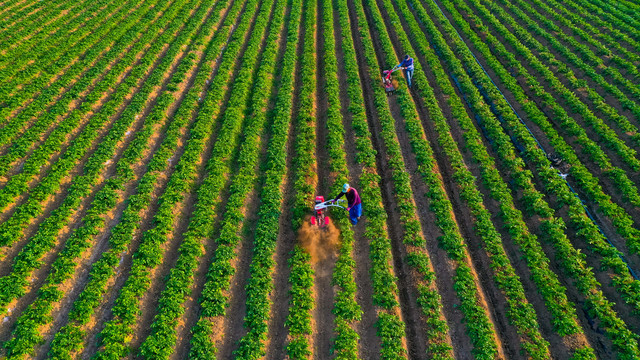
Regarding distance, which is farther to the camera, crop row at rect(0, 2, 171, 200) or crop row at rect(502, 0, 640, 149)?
crop row at rect(502, 0, 640, 149)

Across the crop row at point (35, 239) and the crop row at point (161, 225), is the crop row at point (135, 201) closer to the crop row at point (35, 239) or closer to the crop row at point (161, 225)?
the crop row at point (161, 225)

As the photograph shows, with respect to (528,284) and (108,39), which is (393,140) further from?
(108,39)

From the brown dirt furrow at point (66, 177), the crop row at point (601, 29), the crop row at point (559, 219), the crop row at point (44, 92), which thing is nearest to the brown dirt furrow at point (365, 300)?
the crop row at point (559, 219)

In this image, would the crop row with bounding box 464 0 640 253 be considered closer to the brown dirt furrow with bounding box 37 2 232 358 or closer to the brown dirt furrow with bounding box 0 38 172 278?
the brown dirt furrow with bounding box 37 2 232 358

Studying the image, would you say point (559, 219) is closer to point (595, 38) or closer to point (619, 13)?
point (595, 38)

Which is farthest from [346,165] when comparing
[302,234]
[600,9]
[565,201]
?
[600,9]


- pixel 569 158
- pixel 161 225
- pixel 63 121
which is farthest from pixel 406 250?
pixel 63 121

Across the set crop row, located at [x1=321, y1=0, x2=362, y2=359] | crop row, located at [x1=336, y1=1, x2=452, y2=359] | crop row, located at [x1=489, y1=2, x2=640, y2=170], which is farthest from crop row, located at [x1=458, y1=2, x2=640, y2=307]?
crop row, located at [x1=321, y1=0, x2=362, y2=359]
